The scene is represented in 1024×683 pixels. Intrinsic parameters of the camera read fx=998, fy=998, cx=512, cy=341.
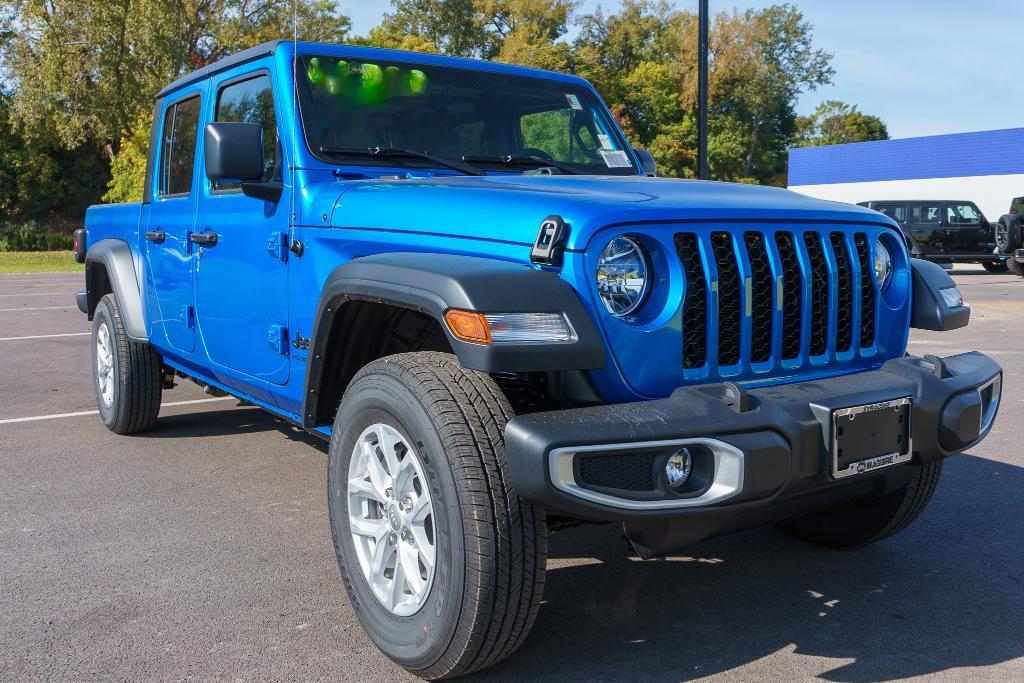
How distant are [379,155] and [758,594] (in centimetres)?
222

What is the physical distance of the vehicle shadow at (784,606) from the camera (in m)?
3.01

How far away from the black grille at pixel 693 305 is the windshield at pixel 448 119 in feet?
4.86

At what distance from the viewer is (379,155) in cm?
401

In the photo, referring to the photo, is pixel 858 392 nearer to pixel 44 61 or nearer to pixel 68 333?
pixel 68 333

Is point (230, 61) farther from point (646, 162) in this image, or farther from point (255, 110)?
point (646, 162)

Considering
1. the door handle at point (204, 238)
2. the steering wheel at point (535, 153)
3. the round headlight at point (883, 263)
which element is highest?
the steering wheel at point (535, 153)

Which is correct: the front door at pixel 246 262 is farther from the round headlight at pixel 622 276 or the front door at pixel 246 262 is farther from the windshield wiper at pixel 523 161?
the round headlight at pixel 622 276

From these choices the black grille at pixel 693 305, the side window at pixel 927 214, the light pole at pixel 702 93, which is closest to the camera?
the black grille at pixel 693 305

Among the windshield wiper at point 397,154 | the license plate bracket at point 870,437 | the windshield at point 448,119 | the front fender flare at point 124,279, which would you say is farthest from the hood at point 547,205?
the front fender flare at point 124,279

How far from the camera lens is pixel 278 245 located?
3.83 metres

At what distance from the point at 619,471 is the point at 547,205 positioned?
790 mm

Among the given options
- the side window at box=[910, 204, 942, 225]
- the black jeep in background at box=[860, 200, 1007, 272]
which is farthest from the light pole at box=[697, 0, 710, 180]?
the side window at box=[910, 204, 942, 225]

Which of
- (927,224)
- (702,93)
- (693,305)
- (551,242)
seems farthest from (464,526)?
(927,224)

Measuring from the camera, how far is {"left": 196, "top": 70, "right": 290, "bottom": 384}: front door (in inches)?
153
